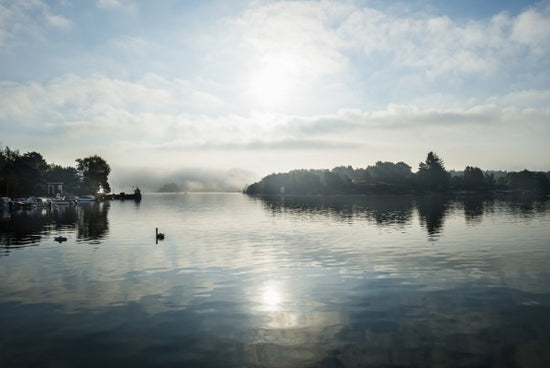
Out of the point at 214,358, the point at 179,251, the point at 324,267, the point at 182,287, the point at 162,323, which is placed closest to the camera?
the point at 214,358

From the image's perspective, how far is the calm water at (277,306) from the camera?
18600 millimetres

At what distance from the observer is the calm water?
732 inches

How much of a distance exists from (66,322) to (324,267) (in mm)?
23853

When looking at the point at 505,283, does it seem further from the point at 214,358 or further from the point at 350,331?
the point at 214,358

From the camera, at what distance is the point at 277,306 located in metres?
26.6

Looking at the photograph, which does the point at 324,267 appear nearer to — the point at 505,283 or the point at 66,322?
the point at 505,283

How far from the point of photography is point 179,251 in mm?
51250

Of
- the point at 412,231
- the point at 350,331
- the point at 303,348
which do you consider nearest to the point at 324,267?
the point at 350,331

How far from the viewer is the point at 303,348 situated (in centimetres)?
1919

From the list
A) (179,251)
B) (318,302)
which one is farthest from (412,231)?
(318,302)

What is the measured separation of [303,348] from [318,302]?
8.29m

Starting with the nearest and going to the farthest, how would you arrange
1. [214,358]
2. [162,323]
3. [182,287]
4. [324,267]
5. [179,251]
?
[214,358]
[162,323]
[182,287]
[324,267]
[179,251]

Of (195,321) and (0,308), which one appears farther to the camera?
(0,308)

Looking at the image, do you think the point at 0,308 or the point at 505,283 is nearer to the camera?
the point at 0,308
